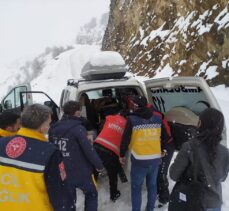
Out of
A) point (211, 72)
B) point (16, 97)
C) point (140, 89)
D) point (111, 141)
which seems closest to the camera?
point (111, 141)

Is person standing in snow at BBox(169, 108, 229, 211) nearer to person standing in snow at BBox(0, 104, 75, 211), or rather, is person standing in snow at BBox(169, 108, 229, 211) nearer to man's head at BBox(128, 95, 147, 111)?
person standing in snow at BBox(0, 104, 75, 211)

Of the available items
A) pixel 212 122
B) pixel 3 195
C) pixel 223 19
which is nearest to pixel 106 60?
pixel 212 122

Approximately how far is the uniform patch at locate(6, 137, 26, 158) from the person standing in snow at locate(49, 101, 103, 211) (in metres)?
1.69

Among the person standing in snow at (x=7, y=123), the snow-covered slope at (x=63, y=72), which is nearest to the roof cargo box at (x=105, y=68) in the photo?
the person standing in snow at (x=7, y=123)

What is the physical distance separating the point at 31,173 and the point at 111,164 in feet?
9.97

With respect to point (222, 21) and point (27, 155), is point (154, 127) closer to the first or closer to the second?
point (27, 155)

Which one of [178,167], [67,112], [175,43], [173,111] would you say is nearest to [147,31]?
[175,43]

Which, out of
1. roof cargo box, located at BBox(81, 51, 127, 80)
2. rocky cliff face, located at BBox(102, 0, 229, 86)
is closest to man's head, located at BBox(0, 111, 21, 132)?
roof cargo box, located at BBox(81, 51, 127, 80)

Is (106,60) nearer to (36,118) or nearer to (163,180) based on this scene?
(163,180)

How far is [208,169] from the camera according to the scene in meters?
3.41

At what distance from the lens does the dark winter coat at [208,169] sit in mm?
3408

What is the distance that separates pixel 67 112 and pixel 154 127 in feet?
3.96

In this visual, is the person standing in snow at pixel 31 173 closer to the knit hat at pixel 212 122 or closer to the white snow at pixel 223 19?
the knit hat at pixel 212 122

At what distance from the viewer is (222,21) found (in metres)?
11.8
